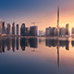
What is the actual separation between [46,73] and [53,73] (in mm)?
804

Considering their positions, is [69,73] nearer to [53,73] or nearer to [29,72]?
[53,73]

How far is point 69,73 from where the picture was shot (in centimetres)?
903

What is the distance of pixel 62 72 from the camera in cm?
935

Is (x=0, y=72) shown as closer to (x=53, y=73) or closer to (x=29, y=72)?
(x=29, y=72)

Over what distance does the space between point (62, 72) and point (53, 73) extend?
118 centimetres

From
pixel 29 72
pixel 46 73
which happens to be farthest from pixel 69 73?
pixel 29 72

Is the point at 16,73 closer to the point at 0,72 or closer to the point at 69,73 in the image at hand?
the point at 0,72

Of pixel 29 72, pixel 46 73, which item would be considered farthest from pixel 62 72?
pixel 29 72

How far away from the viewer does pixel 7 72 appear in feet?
30.2

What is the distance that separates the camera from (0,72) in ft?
30.0

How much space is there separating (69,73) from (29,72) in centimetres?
460

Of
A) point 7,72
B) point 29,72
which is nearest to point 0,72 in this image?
point 7,72

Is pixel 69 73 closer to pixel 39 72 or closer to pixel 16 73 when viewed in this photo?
pixel 39 72

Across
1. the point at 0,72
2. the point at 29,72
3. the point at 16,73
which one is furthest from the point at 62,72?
the point at 0,72
